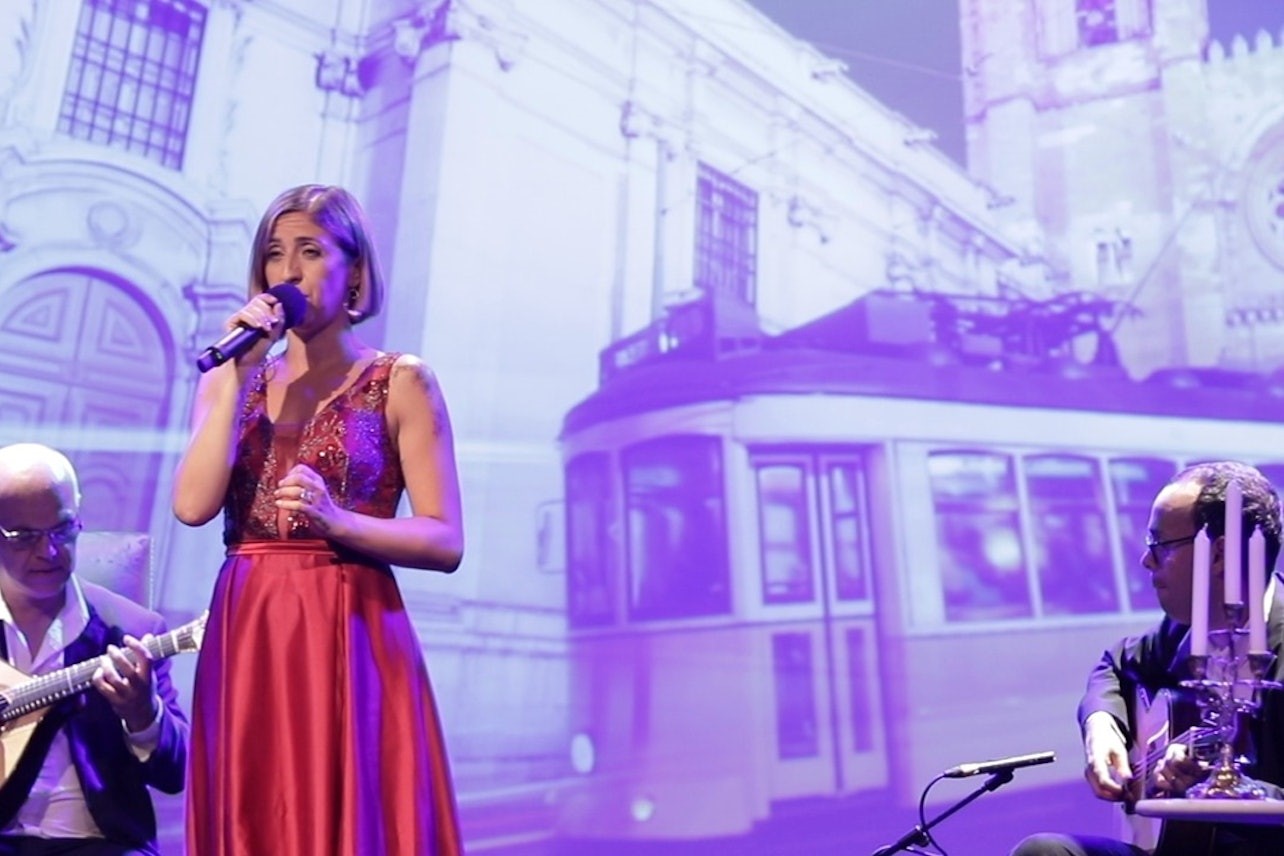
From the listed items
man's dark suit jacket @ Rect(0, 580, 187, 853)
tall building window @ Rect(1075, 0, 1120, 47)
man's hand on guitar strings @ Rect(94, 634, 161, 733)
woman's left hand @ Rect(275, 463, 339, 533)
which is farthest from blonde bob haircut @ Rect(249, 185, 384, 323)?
tall building window @ Rect(1075, 0, 1120, 47)

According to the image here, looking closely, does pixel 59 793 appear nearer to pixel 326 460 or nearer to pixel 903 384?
pixel 326 460

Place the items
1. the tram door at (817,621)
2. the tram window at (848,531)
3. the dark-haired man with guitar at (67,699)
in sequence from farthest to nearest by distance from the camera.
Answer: the tram window at (848,531), the tram door at (817,621), the dark-haired man with guitar at (67,699)

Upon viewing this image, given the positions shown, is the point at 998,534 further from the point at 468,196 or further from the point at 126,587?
the point at 126,587

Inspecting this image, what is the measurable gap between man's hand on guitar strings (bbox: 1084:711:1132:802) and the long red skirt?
2.41 feet

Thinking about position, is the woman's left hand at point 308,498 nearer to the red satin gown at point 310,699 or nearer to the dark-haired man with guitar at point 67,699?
the red satin gown at point 310,699

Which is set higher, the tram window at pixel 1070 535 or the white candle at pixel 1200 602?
the tram window at pixel 1070 535

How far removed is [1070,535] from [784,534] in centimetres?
95

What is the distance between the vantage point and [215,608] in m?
1.22

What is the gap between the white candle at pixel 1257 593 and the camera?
3.90ft

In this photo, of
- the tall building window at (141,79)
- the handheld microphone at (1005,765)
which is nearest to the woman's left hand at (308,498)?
the handheld microphone at (1005,765)

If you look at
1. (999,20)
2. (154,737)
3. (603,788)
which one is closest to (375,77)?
(999,20)

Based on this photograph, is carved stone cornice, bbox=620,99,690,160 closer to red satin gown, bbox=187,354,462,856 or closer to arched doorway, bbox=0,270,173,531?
arched doorway, bbox=0,270,173,531

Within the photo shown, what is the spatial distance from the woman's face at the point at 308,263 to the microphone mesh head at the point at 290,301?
0.03 m

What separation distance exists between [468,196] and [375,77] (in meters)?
0.58
